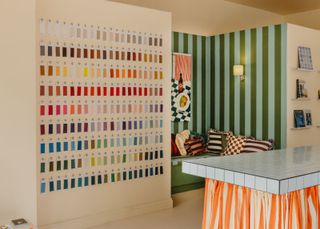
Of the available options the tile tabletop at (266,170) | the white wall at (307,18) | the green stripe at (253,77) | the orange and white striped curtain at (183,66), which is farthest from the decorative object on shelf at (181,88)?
the tile tabletop at (266,170)

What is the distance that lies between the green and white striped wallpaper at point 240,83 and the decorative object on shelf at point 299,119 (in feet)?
0.75

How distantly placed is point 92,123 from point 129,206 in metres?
1.09

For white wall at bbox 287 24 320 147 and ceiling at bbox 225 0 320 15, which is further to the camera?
ceiling at bbox 225 0 320 15

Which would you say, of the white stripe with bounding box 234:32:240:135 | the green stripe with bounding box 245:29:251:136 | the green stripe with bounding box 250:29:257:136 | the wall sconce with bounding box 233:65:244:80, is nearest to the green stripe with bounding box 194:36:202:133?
the white stripe with bounding box 234:32:240:135

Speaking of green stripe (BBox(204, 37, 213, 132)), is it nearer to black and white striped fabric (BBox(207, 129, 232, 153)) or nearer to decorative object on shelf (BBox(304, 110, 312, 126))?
black and white striped fabric (BBox(207, 129, 232, 153))

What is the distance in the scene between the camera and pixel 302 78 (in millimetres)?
5855

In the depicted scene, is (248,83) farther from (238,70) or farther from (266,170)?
(266,170)

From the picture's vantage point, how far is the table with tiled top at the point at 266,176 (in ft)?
8.02

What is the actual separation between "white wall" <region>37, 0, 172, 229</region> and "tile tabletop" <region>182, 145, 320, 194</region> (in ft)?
5.60

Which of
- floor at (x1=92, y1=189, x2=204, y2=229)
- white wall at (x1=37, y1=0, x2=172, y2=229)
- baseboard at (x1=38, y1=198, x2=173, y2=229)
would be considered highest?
white wall at (x1=37, y1=0, x2=172, y2=229)

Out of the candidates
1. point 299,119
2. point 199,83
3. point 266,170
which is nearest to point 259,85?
point 299,119

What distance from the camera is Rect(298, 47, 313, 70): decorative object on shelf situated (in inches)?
226

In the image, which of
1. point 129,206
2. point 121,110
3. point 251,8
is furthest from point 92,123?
point 251,8

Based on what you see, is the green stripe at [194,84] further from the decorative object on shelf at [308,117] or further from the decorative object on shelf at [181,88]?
the decorative object on shelf at [308,117]
